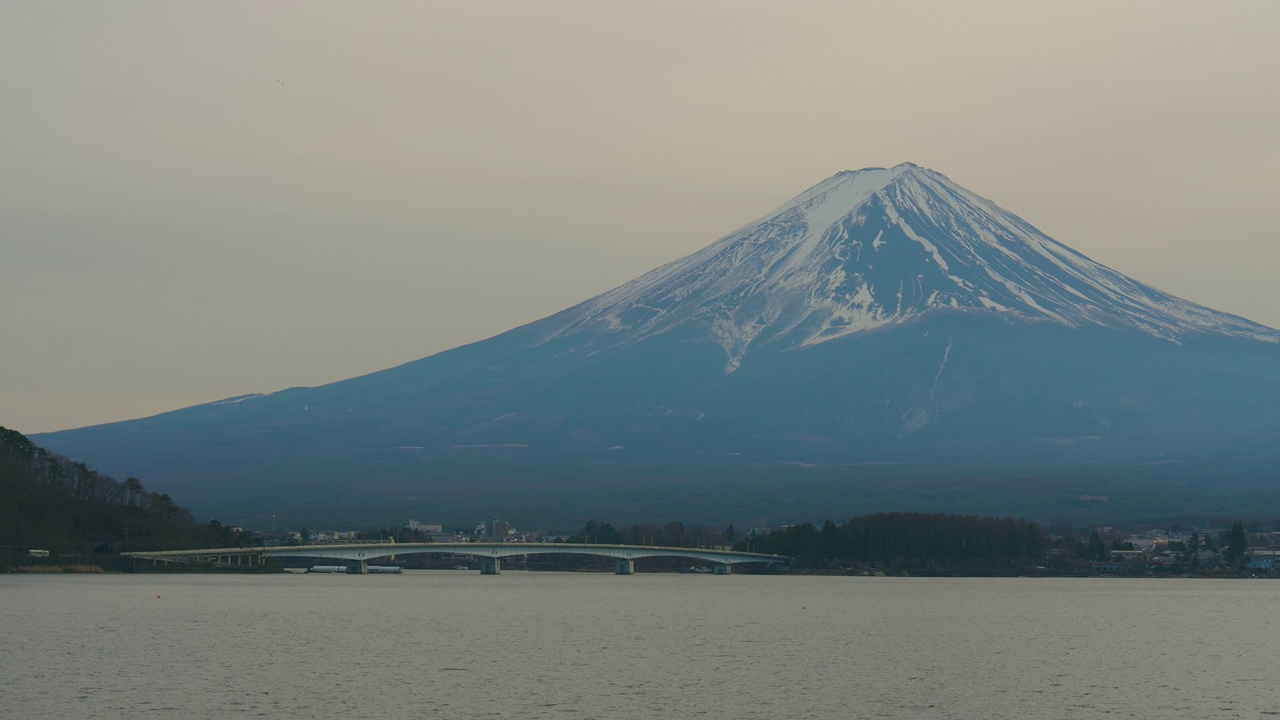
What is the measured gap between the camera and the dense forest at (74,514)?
112875 millimetres

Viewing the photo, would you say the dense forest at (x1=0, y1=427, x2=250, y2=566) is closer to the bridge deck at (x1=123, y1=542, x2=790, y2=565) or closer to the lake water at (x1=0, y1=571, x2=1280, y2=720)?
the bridge deck at (x1=123, y1=542, x2=790, y2=565)

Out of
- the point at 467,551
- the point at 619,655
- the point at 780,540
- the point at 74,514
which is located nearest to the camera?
the point at 619,655

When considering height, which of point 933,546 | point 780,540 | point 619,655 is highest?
point 780,540

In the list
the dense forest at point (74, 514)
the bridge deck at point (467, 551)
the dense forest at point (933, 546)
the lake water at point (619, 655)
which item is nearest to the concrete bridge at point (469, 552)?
the bridge deck at point (467, 551)

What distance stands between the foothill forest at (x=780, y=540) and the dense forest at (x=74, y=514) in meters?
0.09

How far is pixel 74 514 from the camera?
119 meters

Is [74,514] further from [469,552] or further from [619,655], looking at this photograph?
[619,655]

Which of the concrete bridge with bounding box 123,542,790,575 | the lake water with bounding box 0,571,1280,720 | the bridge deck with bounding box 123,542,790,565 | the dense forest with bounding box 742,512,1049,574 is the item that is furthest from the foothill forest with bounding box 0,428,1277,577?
the lake water with bounding box 0,571,1280,720

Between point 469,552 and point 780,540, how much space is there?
1099 inches

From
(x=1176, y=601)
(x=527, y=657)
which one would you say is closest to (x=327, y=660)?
(x=527, y=657)

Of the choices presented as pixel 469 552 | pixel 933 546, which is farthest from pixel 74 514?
pixel 933 546

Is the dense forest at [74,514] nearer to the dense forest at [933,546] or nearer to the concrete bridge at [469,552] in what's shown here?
the concrete bridge at [469,552]

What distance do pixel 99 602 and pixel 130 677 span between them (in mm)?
36069

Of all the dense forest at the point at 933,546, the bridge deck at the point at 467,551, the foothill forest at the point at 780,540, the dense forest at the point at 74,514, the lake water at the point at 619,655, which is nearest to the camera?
the lake water at the point at 619,655
